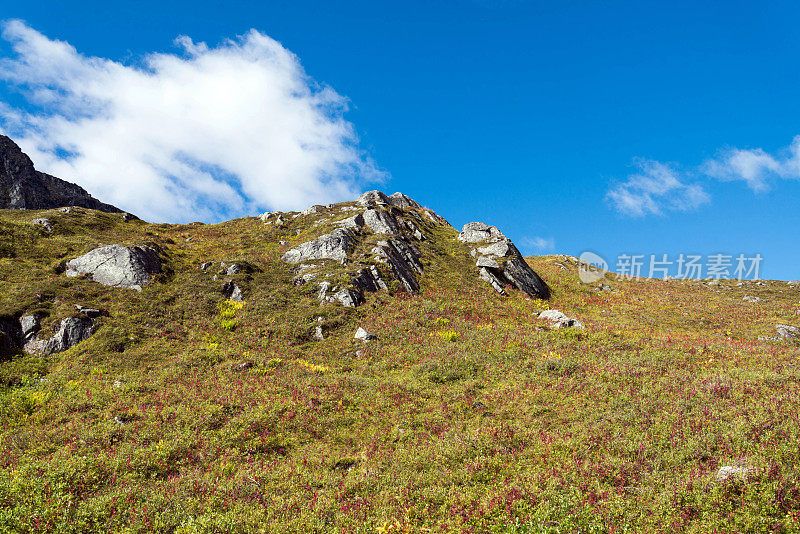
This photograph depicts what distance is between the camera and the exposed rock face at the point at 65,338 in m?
19.8

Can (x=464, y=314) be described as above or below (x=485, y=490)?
above

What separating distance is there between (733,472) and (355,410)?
1285 centimetres

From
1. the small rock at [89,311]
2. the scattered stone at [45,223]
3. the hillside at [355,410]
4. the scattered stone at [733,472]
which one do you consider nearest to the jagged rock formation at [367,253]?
the hillside at [355,410]

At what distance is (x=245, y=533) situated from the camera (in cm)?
899

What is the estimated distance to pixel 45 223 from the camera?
3569cm

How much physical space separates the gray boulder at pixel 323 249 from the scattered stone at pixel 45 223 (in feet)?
75.5

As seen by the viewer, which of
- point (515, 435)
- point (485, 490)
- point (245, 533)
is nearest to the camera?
Answer: point (245, 533)

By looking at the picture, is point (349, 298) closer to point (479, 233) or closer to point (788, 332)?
point (479, 233)

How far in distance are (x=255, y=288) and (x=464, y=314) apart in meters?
18.7

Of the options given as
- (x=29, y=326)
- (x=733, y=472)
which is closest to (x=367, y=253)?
(x=29, y=326)

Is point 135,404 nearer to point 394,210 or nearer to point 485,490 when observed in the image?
point 485,490

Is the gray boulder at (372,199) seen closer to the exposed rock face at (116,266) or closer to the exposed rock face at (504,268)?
the exposed rock face at (504,268)

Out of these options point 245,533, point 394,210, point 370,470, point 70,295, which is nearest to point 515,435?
point 370,470

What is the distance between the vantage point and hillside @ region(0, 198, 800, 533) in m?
9.27
